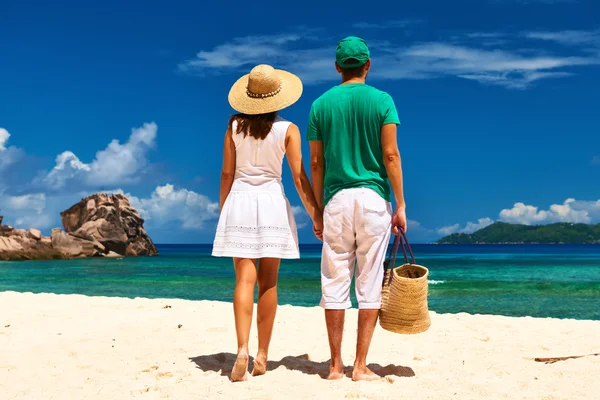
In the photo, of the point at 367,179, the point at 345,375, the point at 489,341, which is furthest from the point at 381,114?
the point at 489,341

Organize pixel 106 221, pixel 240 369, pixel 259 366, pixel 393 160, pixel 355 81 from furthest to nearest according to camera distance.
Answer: pixel 106 221 < pixel 259 366 < pixel 355 81 < pixel 240 369 < pixel 393 160

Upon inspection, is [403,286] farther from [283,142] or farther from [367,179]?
[283,142]

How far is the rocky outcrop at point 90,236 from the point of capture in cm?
5228

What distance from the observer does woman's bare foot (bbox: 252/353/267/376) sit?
4.97m

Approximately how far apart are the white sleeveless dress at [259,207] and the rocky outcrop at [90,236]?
51521 mm

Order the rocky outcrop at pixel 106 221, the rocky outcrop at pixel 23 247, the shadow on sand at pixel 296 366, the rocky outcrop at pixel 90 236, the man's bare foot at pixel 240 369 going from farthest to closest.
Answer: the rocky outcrop at pixel 106 221
the rocky outcrop at pixel 90 236
the rocky outcrop at pixel 23 247
the shadow on sand at pixel 296 366
the man's bare foot at pixel 240 369

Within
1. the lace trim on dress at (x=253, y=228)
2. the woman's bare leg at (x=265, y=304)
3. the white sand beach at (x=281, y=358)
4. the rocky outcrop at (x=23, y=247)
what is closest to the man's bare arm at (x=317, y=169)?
the lace trim on dress at (x=253, y=228)

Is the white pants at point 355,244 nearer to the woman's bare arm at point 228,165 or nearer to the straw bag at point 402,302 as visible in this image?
the straw bag at point 402,302

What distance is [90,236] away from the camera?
59781mm

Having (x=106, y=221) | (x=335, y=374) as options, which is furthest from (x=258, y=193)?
(x=106, y=221)

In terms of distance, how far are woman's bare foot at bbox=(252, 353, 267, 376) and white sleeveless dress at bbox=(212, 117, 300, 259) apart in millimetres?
840

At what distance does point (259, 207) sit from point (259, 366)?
1.27m

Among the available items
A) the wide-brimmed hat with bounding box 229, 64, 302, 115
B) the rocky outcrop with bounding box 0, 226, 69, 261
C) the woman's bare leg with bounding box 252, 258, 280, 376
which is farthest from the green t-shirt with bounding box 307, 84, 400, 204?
the rocky outcrop with bounding box 0, 226, 69, 261

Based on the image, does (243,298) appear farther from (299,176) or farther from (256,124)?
(256,124)
